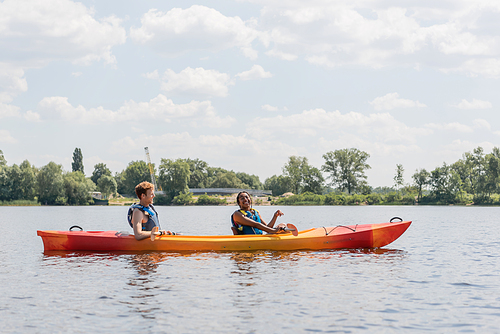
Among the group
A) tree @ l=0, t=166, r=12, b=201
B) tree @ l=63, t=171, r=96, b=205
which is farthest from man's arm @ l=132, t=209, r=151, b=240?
tree @ l=0, t=166, r=12, b=201

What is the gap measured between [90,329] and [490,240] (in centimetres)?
1887

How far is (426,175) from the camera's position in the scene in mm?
97062

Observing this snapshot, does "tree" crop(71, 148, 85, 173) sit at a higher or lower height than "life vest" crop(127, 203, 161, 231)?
higher

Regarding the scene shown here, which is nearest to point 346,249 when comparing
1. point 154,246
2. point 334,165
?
point 154,246

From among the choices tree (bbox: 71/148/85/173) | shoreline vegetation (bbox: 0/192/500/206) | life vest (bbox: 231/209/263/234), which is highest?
tree (bbox: 71/148/85/173)

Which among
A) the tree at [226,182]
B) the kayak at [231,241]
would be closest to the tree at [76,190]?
the tree at [226,182]

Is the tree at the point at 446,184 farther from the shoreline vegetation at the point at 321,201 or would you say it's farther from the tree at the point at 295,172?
the tree at the point at 295,172

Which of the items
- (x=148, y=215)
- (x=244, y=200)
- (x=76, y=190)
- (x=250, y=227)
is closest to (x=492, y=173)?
(x=76, y=190)

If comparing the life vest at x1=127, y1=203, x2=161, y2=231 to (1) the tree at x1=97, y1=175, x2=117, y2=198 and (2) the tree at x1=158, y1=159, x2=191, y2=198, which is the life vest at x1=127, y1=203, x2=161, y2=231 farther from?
(1) the tree at x1=97, y1=175, x2=117, y2=198

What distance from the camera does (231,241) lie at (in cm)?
1462

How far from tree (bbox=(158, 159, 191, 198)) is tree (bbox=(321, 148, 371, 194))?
32312 mm

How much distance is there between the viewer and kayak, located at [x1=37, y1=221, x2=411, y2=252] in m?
14.6

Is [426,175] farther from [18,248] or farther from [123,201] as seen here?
[18,248]

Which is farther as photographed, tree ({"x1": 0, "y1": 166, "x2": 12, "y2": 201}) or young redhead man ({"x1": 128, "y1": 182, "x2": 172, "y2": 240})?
tree ({"x1": 0, "y1": 166, "x2": 12, "y2": 201})
